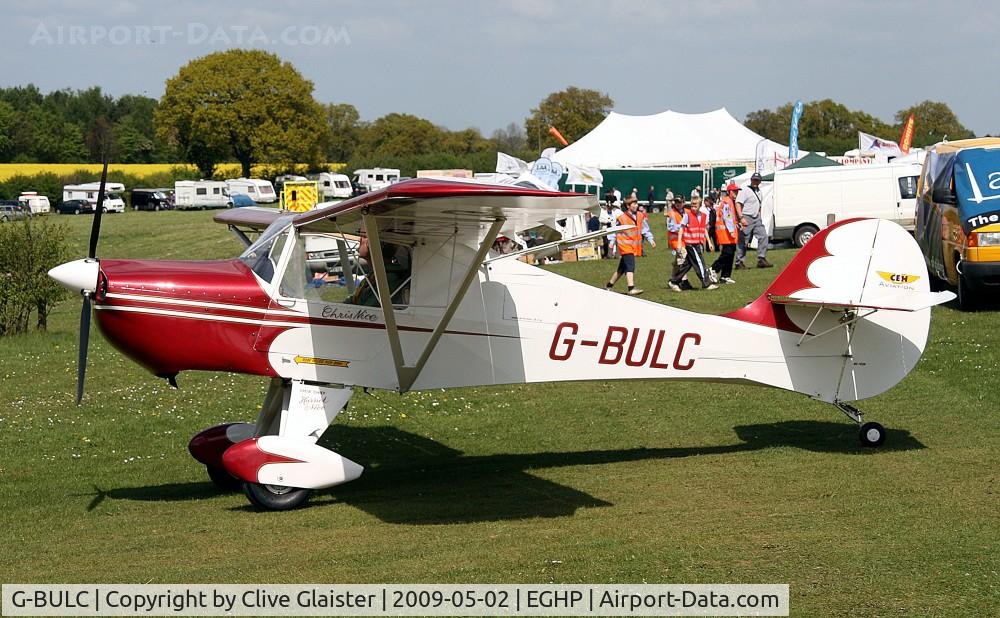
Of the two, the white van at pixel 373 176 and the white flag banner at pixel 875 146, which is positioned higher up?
the white flag banner at pixel 875 146

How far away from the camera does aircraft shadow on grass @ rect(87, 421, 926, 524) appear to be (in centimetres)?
869

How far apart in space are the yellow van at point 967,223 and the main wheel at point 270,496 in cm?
1211

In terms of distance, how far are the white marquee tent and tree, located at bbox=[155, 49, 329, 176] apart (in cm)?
4436

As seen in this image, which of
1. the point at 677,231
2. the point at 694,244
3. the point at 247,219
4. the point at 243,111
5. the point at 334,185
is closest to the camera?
the point at 247,219

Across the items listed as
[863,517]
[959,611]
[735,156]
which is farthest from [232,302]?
[735,156]

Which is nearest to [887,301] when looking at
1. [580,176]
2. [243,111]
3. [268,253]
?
[268,253]

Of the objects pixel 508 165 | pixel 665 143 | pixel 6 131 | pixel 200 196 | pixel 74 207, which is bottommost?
pixel 74 207

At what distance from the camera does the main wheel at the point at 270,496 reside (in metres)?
8.68

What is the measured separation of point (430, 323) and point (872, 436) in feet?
14.6

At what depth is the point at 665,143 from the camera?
2414 inches

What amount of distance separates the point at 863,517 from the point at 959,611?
1983mm

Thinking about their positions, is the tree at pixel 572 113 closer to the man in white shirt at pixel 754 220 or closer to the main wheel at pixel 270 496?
the man in white shirt at pixel 754 220

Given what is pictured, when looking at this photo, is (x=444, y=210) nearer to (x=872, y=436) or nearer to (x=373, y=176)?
(x=872, y=436)

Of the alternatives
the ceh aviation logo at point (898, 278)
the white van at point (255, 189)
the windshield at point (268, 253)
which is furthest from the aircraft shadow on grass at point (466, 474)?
the white van at point (255, 189)
